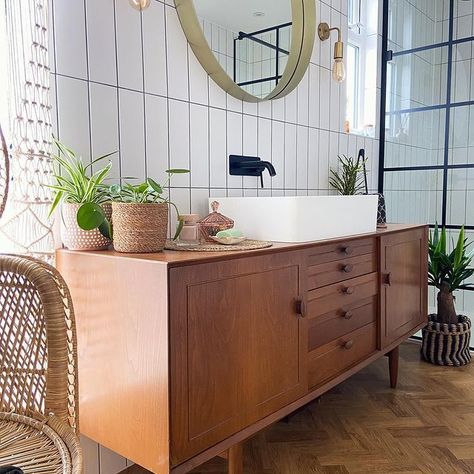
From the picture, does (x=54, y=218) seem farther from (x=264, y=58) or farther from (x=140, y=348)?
(x=264, y=58)

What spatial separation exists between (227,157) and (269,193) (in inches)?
12.5

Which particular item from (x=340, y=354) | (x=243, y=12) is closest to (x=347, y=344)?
(x=340, y=354)

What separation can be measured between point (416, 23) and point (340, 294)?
2.06 metres

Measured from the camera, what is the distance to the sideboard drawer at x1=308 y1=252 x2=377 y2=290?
5.16ft

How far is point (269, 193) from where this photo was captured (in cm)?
216

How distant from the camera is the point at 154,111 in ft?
5.36

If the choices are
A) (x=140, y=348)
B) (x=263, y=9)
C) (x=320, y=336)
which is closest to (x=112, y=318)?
(x=140, y=348)

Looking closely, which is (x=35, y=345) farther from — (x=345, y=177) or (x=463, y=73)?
(x=463, y=73)

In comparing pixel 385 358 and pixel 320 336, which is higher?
pixel 320 336

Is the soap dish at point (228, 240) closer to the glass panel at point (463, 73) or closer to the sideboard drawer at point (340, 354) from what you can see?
the sideboard drawer at point (340, 354)

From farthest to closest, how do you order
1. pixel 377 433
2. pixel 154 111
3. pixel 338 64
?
pixel 338 64, pixel 377 433, pixel 154 111

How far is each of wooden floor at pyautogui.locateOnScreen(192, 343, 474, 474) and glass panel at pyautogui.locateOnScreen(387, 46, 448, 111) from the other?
159 cm

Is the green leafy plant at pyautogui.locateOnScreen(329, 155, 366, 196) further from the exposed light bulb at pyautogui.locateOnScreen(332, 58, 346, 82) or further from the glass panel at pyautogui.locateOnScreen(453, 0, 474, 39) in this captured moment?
the glass panel at pyautogui.locateOnScreen(453, 0, 474, 39)

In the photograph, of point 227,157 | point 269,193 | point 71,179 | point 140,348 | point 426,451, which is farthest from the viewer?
point 269,193
